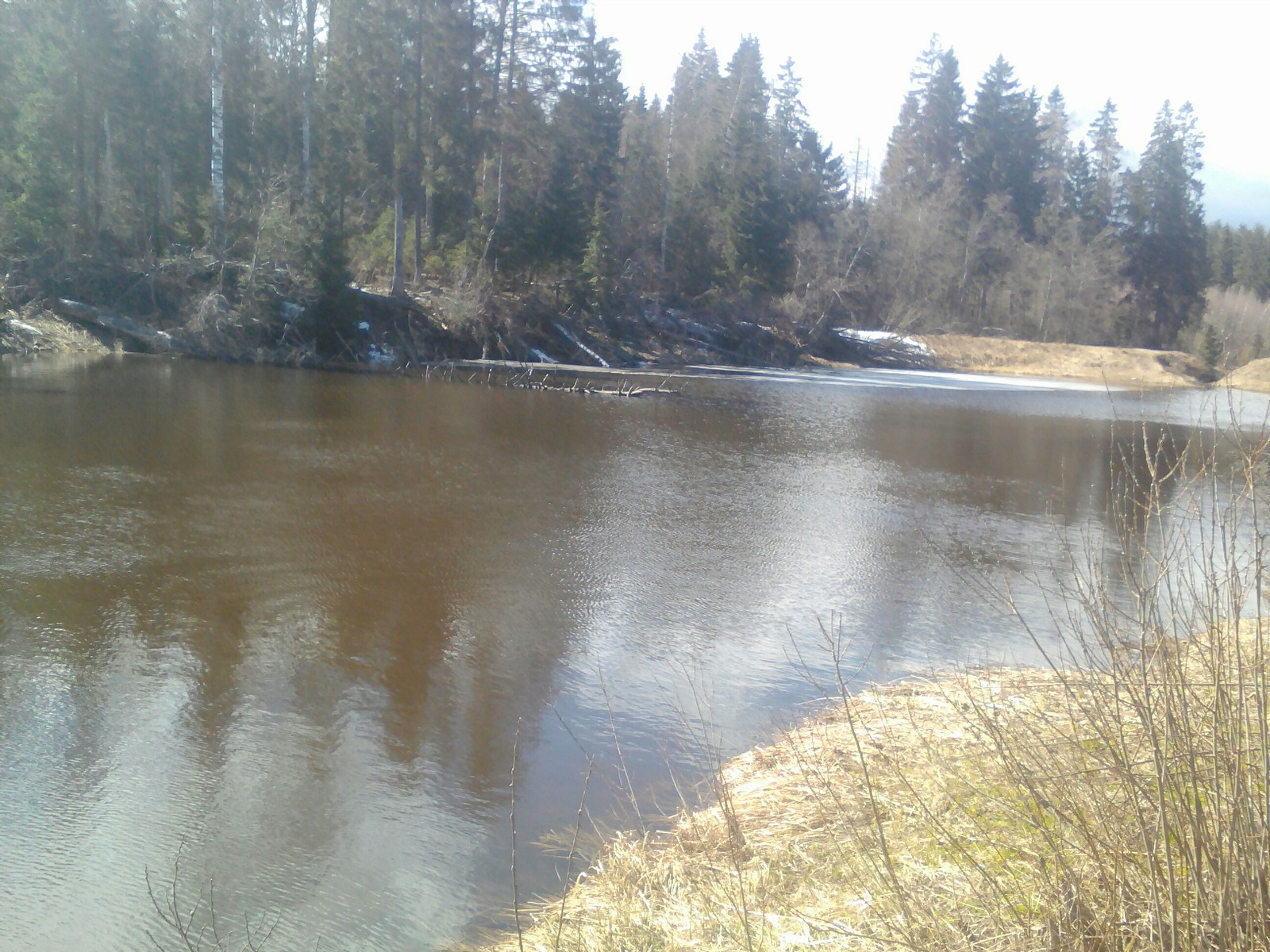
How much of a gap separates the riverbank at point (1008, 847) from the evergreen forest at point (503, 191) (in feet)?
98.1

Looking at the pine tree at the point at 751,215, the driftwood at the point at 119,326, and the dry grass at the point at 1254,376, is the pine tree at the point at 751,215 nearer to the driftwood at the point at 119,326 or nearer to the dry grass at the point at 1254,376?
the dry grass at the point at 1254,376

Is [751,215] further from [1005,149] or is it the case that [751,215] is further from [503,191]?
[1005,149]

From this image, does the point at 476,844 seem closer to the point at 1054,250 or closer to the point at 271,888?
the point at 271,888

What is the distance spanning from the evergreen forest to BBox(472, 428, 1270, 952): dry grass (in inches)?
1180

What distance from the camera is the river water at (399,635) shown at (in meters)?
5.21

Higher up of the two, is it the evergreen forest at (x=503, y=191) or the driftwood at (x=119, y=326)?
the evergreen forest at (x=503, y=191)

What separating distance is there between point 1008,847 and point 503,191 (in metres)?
38.6

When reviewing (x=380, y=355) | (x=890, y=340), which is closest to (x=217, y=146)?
(x=380, y=355)

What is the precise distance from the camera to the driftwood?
3152cm

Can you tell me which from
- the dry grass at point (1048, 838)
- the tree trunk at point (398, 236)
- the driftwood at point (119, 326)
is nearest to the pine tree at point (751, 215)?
the tree trunk at point (398, 236)

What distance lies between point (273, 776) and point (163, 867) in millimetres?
973

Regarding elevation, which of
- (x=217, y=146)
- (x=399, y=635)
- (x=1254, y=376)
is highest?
(x=217, y=146)

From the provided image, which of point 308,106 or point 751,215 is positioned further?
point 751,215

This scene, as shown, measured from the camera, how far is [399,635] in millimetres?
8727
